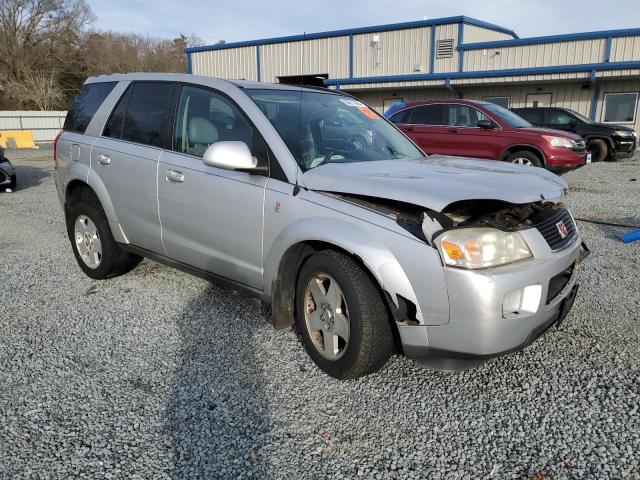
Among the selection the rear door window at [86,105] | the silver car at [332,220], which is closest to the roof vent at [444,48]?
the silver car at [332,220]

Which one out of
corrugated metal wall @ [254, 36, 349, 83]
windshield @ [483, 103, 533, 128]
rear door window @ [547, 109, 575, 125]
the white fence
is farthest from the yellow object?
rear door window @ [547, 109, 575, 125]

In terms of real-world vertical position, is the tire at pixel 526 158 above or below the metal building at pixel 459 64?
below

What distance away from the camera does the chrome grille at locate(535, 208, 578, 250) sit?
2.84m

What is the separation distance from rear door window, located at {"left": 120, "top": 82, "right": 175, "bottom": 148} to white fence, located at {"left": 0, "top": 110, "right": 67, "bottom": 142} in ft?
102

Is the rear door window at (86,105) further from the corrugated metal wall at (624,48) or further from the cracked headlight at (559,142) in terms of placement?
the corrugated metal wall at (624,48)

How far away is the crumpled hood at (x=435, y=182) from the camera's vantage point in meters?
2.58

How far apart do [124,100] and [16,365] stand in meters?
2.38

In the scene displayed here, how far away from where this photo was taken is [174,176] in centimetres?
381

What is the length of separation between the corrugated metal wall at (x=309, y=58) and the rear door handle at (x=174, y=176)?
2526 centimetres

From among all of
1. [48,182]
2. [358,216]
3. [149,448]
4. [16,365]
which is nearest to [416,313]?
[358,216]

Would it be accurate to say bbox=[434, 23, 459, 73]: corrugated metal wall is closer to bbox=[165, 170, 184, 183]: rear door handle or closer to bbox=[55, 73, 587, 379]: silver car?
bbox=[55, 73, 587, 379]: silver car

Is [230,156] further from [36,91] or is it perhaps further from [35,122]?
[36,91]

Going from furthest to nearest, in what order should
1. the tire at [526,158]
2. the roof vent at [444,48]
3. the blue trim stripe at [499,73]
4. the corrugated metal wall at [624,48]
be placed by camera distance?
the roof vent at [444,48] < the corrugated metal wall at [624,48] < the blue trim stripe at [499,73] < the tire at [526,158]

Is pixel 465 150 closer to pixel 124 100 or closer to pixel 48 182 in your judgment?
pixel 124 100
